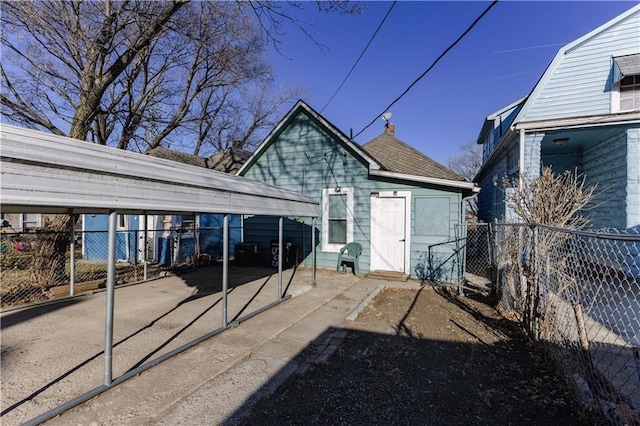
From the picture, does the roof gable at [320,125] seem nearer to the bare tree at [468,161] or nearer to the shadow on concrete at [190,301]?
the shadow on concrete at [190,301]

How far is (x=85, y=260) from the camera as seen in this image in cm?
1348

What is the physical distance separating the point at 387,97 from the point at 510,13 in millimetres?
2969

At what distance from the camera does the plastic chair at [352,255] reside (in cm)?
921

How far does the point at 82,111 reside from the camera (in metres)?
8.09

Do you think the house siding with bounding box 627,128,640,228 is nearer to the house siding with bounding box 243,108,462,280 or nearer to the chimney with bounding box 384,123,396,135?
the house siding with bounding box 243,108,462,280

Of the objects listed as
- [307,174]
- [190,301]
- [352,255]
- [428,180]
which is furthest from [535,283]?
[307,174]

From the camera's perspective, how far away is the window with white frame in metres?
9.66

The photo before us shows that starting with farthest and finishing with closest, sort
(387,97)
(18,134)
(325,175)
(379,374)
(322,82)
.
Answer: (322,82)
(325,175)
(387,97)
(379,374)
(18,134)

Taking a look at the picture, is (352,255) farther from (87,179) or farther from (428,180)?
(87,179)

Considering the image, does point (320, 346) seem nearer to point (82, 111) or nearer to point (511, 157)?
point (82, 111)

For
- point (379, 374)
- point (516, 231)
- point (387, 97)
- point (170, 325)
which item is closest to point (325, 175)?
point (387, 97)

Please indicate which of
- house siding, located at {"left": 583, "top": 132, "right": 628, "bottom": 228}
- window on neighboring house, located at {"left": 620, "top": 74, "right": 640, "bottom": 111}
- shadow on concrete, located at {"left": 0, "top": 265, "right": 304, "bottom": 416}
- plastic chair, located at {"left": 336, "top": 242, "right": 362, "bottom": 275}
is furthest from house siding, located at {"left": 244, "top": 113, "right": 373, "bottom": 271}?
window on neighboring house, located at {"left": 620, "top": 74, "right": 640, "bottom": 111}

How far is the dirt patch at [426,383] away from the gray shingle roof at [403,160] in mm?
5142

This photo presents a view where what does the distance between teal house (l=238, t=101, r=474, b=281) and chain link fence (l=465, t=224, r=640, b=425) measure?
1896 millimetres
